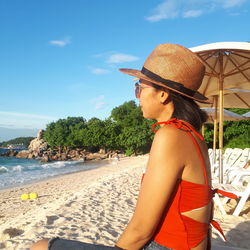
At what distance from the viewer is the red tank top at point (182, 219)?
1208 millimetres

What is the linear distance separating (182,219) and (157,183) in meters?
0.22

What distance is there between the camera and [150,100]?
1458 millimetres

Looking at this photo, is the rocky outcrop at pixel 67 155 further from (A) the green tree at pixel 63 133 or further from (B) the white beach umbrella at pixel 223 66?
(B) the white beach umbrella at pixel 223 66

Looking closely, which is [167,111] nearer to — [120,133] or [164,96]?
[164,96]

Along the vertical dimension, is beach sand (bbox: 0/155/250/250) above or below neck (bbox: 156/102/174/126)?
below

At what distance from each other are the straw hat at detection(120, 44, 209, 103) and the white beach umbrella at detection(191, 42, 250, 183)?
3.95 metres

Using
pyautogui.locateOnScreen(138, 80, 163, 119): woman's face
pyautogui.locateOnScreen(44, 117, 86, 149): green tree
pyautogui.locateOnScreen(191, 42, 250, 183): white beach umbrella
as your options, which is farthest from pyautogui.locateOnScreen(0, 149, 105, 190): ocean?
pyautogui.locateOnScreen(44, 117, 86, 149): green tree

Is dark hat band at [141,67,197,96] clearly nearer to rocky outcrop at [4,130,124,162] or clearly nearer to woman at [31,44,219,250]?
woman at [31,44,219,250]

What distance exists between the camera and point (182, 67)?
1.41 m

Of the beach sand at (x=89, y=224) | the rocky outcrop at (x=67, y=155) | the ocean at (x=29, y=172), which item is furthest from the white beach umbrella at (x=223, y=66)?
the rocky outcrop at (x=67, y=155)

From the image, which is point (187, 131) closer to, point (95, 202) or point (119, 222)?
point (119, 222)

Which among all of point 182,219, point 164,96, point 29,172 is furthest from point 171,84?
point 29,172

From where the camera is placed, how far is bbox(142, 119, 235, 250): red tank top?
3.96 ft

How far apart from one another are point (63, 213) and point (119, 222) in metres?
1.15
